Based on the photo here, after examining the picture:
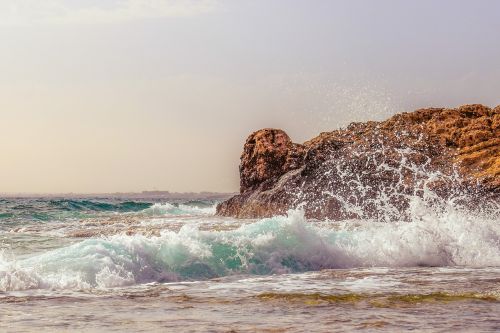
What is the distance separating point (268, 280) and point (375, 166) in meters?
14.4

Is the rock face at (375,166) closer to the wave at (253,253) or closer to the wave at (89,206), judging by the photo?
the wave at (253,253)

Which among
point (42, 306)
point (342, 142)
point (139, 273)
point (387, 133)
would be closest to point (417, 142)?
point (387, 133)

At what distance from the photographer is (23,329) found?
5.40 meters

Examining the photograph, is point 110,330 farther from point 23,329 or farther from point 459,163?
point 459,163

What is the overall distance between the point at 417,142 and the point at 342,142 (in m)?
2.99

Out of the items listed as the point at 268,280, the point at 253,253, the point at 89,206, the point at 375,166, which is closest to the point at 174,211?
the point at 89,206

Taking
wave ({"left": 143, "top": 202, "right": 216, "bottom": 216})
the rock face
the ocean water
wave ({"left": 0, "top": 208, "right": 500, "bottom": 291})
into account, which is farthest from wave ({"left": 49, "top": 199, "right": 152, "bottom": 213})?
wave ({"left": 0, "top": 208, "right": 500, "bottom": 291})

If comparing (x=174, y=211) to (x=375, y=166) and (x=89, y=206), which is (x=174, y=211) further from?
(x=375, y=166)

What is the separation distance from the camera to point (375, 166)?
22.5 metres

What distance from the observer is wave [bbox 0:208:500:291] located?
8.66 meters

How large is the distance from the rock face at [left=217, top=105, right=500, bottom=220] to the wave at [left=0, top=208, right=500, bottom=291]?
24.9ft

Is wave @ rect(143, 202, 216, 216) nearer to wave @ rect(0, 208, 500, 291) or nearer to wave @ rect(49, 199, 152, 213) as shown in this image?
wave @ rect(49, 199, 152, 213)

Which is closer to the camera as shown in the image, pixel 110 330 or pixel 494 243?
pixel 110 330

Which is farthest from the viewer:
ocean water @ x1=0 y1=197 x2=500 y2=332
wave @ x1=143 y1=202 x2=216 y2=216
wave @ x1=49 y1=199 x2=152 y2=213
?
wave @ x1=49 y1=199 x2=152 y2=213
